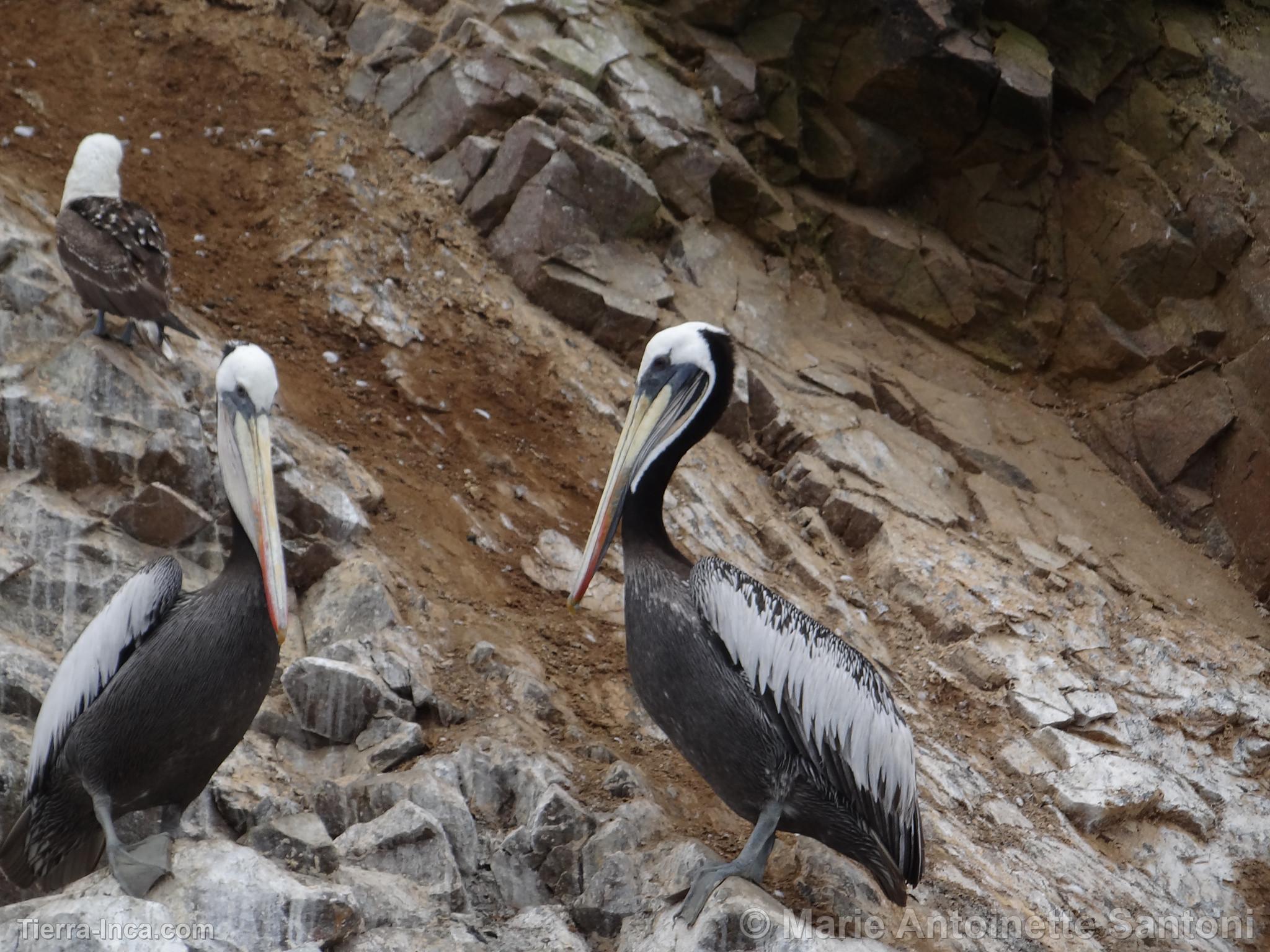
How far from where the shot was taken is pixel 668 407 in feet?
17.3

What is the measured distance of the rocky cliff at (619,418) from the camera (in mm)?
4957

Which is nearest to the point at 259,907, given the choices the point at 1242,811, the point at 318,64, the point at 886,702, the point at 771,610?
the point at 771,610

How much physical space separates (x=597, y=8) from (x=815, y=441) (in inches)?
167

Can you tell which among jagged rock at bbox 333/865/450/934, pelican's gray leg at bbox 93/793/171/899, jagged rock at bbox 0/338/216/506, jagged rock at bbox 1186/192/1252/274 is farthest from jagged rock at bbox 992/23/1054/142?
pelican's gray leg at bbox 93/793/171/899

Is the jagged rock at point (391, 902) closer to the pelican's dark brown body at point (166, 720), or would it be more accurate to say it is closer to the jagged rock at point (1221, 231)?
the pelican's dark brown body at point (166, 720)

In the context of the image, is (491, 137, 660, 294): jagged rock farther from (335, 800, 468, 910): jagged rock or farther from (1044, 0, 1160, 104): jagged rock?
(335, 800, 468, 910): jagged rock

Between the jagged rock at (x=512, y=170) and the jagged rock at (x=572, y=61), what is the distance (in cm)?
70

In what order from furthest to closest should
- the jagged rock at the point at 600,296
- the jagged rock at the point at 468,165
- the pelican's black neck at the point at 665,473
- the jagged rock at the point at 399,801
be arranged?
the jagged rock at the point at 468,165 < the jagged rock at the point at 600,296 < the pelican's black neck at the point at 665,473 < the jagged rock at the point at 399,801

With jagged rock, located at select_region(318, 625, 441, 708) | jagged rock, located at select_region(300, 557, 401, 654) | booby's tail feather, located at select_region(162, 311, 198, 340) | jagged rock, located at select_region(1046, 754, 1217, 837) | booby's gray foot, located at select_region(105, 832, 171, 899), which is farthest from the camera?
jagged rock, located at select_region(1046, 754, 1217, 837)

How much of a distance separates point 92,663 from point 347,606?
176 centimetres

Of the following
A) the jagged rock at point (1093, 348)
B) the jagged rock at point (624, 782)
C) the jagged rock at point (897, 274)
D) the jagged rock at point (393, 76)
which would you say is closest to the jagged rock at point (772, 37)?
the jagged rock at point (897, 274)

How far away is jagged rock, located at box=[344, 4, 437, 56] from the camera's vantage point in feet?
33.0

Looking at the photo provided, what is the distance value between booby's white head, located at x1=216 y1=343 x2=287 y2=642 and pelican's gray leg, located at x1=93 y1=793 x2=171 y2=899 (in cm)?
93

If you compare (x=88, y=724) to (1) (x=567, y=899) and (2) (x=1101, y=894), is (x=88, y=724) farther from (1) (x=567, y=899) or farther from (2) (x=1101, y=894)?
(2) (x=1101, y=894)
